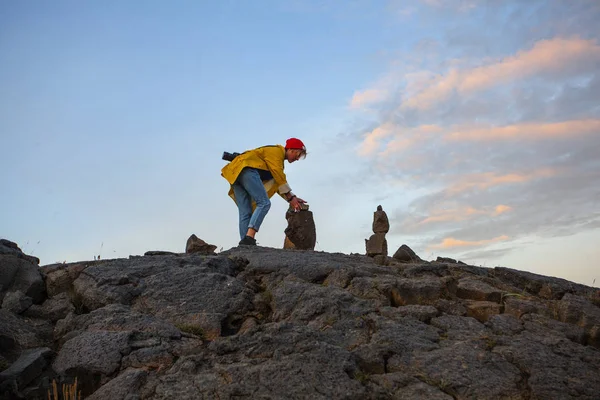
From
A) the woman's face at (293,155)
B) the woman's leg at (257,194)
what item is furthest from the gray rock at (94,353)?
the woman's face at (293,155)

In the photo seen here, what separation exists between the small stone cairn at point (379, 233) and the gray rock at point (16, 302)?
247 inches

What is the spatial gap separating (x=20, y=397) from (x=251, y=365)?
2224 millimetres

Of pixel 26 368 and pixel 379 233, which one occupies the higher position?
pixel 379 233

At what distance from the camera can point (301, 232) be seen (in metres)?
11.4

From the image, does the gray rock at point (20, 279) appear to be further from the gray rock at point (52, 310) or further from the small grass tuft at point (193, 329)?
the small grass tuft at point (193, 329)

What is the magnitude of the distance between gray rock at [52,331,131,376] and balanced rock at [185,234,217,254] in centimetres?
389

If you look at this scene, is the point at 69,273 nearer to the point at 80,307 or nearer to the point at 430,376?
the point at 80,307

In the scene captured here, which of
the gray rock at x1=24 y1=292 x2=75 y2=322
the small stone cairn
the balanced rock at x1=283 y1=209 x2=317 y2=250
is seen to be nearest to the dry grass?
the gray rock at x1=24 y1=292 x2=75 y2=322

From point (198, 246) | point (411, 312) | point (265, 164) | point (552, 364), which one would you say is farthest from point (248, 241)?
point (552, 364)

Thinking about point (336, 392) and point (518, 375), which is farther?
point (518, 375)

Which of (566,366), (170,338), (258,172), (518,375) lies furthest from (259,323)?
(258,172)

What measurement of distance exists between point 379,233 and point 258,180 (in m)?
3.10

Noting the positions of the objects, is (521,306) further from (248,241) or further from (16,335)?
(16,335)

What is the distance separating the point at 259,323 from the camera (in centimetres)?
665
